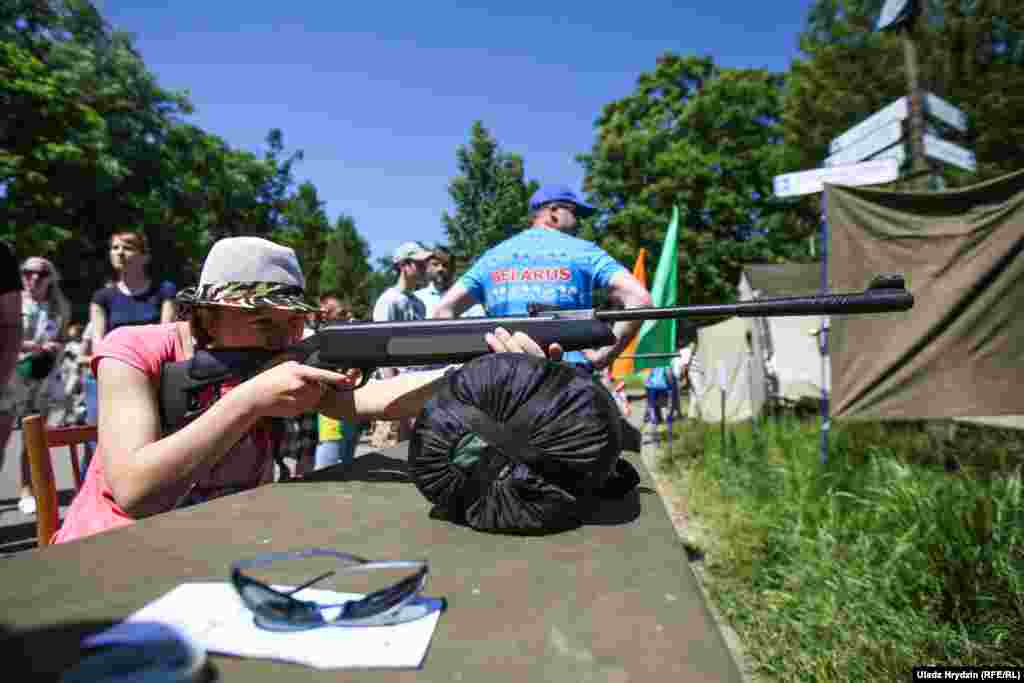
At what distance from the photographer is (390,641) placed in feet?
2.21

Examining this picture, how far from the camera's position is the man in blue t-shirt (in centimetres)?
226

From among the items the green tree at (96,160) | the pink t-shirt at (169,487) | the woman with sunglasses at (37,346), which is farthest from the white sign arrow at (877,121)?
the green tree at (96,160)

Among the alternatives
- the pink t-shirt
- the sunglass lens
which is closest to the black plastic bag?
the sunglass lens

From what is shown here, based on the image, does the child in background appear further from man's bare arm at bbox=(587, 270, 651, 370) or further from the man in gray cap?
man's bare arm at bbox=(587, 270, 651, 370)

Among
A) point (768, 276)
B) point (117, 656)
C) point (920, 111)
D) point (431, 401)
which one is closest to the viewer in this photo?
point (117, 656)

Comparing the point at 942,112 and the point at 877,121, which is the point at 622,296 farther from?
the point at 942,112

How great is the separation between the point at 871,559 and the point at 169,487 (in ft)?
10.2

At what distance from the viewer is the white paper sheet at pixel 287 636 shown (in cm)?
64

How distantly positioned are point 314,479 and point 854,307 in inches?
61.1

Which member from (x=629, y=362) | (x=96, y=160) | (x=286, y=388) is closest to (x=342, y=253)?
(x=96, y=160)

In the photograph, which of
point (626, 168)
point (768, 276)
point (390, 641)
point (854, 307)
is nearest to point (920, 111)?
point (854, 307)

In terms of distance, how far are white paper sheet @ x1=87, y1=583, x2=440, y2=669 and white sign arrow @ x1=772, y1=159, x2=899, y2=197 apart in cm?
476

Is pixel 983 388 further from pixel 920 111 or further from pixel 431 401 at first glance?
pixel 431 401

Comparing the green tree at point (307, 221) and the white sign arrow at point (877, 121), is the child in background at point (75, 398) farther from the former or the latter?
the green tree at point (307, 221)
